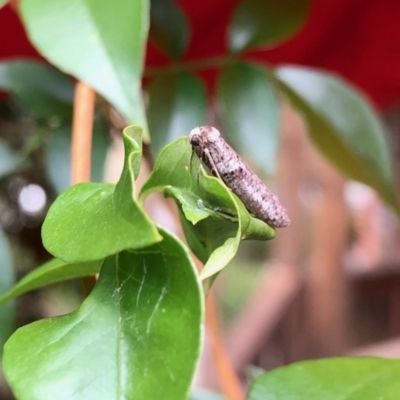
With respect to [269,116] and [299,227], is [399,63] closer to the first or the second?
[269,116]

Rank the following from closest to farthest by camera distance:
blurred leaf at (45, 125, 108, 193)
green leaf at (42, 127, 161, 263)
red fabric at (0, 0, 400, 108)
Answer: green leaf at (42, 127, 161, 263), blurred leaf at (45, 125, 108, 193), red fabric at (0, 0, 400, 108)

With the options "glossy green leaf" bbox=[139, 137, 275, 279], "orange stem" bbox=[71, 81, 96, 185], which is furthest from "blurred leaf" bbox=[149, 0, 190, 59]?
"glossy green leaf" bbox=[139, 137, 275, 279]

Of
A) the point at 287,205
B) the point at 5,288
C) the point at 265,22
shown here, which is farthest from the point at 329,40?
the point at 287,205

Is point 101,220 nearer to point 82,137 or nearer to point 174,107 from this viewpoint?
point 82,137

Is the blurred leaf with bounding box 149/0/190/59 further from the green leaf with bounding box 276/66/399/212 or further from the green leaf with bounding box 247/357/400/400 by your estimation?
the green leaf with bounding box 247/357/400/400

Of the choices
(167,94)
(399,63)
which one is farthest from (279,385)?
(399,63)

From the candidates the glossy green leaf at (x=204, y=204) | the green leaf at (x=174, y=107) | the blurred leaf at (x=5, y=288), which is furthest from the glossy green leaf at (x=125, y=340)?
the green leaf at (x=174, y=107)
